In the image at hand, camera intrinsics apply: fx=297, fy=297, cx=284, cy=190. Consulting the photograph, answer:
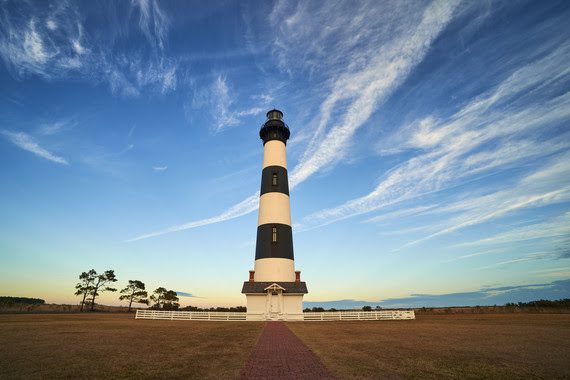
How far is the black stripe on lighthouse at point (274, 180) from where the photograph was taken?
30375 millimetres

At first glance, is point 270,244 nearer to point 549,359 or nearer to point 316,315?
point 316,315

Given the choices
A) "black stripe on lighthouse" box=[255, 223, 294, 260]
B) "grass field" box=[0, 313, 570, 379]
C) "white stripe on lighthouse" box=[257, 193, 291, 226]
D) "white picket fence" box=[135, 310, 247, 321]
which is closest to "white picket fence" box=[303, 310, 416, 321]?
A: "black stripe on lighthouse" box=[255, 223, 294, 260]

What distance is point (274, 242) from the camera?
28.1 metres

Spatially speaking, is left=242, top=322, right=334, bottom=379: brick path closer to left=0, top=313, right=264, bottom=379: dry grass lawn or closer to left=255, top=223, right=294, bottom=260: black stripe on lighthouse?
left=0, top=313, right=264, bottom=379: dry grass lawn

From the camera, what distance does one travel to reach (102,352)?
955 centimetres

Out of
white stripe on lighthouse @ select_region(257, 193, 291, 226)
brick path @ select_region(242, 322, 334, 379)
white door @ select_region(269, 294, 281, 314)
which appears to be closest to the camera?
brick path @ select_region(242, 322, 334, 379)

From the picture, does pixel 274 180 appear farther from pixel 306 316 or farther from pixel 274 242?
pixel 306 316

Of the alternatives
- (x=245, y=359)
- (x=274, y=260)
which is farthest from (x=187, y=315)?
(x=245, y=359)

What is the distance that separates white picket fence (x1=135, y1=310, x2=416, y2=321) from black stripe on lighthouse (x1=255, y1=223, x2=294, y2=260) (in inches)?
215

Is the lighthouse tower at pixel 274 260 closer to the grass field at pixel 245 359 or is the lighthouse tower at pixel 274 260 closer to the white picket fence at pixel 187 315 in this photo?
the white picket fence at pixel 187 315

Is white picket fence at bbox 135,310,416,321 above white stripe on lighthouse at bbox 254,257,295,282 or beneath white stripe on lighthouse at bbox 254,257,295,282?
beneath

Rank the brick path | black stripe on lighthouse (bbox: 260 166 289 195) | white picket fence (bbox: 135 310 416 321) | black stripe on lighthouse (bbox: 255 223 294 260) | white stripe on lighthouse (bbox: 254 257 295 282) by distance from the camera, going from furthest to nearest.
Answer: black stripe on lighthouse (bbox: 260 166 289 195)
white picket fence (bbox: 135 310 416 321)
black stripe on lighthouse (bbox: 255 223 294 260)
white stripe on lighthouse (bbox: 254 257 295 282)
the brick path

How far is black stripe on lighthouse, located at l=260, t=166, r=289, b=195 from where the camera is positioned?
30375 millimetres

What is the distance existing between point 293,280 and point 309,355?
19414mm
